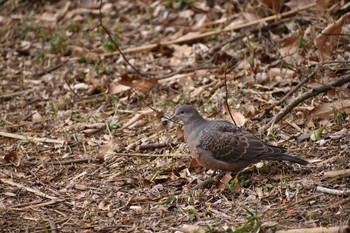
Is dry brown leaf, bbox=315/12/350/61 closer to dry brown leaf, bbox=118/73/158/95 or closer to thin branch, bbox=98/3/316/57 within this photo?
thin branch, bbox=98/3/316/57

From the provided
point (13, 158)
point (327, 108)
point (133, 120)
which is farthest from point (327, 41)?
point (13, 158)

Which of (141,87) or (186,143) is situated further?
(141,87)

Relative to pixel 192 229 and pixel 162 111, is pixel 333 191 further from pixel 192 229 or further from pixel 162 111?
pixel 162 111

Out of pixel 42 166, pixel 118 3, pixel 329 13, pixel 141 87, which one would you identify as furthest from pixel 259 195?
pixel 118 3

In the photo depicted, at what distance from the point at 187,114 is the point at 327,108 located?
1338 mm

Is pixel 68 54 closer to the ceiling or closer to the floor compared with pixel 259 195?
closer to the floor

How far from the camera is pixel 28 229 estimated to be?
4.75m

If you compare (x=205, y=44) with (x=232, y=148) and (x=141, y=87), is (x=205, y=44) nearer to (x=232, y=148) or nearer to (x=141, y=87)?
(x=141, y=87)

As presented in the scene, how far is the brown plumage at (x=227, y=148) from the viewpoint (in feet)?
17.0

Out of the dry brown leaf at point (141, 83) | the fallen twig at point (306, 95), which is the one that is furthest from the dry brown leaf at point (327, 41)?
the dry brown leaf at point (141, 83)

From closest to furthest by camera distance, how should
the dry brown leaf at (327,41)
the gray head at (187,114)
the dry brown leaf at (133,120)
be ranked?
the gray head at (187,114) < the dry brown leaf at (327,41) < the dry brown leaf at (133,120)

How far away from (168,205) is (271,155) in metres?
0.95

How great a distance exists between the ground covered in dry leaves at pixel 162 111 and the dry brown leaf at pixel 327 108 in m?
0.01

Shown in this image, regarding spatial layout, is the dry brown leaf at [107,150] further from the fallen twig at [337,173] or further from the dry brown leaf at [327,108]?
the fallen twig at [337,173]
